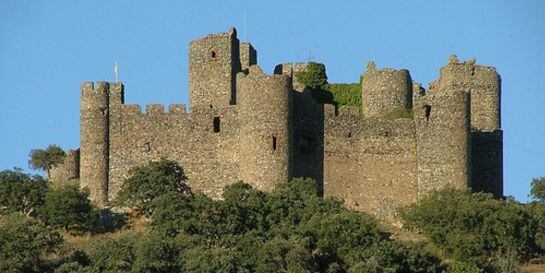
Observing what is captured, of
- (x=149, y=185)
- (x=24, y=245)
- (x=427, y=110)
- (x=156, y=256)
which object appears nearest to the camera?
(x=156, y=256)

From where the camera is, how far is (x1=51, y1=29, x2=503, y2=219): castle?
218ft

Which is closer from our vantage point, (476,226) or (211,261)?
(211,261)

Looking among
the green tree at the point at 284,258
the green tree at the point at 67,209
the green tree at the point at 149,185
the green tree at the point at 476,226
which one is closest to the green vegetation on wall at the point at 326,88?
the green tree at the point at 149,185

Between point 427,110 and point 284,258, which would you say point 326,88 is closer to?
point 427,110

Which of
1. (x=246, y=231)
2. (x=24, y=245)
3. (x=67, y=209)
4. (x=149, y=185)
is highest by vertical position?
(x=149, y=185)

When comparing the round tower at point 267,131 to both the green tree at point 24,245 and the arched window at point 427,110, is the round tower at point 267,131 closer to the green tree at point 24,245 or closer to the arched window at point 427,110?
the arched window at point 427,110

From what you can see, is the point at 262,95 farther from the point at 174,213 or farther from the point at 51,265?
the point at 51,265

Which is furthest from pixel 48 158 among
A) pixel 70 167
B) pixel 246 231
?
pixel 246 231

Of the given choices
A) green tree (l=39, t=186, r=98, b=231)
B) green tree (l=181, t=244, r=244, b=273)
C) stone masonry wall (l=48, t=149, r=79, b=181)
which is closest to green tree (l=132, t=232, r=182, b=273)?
green tree (l=181, t=244, r=244, b=273)

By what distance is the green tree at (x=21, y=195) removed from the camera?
66062mm

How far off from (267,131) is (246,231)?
15.1 feet

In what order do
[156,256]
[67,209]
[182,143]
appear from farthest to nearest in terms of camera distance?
[182,143] < [67,209] < [156,256]

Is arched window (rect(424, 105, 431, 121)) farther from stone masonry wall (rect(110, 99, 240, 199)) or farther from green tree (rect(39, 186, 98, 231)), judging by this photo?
green tree (rect(39, 186, 98, 231))

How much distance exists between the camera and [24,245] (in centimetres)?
6053
